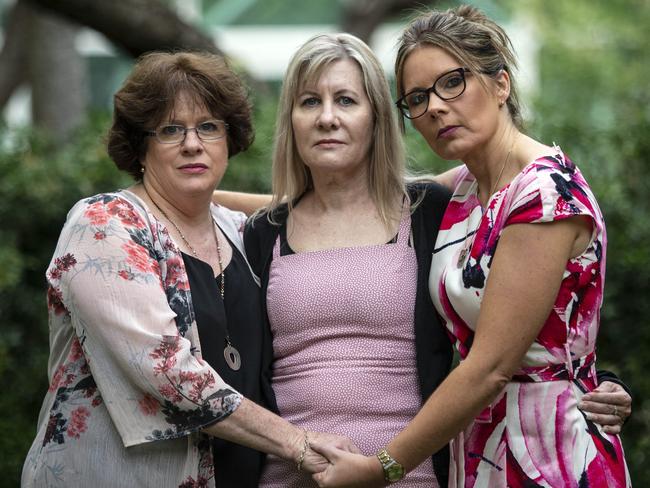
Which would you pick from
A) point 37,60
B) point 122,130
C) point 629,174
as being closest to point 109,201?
point 122,130

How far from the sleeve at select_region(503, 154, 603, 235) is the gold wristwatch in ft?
2.82

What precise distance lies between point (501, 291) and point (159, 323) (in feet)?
3.46

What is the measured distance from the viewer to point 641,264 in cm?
541

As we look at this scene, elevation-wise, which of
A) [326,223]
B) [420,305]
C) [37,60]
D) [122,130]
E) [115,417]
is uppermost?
[37,60]

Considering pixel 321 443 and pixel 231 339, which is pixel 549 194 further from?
pixel 231 339

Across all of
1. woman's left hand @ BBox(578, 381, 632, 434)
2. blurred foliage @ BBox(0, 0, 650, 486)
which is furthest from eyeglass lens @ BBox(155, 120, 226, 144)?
woman's left hand @ BBox(578, 381, 632, 434)

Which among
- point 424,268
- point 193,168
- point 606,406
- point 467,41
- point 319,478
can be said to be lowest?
point 319,478

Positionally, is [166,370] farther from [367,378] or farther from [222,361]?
[367,378]

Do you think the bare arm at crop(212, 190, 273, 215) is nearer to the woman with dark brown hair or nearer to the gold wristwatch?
the woman with dark brown hair

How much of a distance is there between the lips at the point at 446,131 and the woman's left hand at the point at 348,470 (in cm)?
108

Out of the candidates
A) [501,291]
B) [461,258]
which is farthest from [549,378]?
[461,258]

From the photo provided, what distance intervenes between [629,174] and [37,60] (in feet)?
20.8

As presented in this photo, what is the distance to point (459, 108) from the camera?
3.22 meters

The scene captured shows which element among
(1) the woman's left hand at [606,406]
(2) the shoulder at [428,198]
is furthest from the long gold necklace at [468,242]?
(1) the woman's left hand at [606,406]
